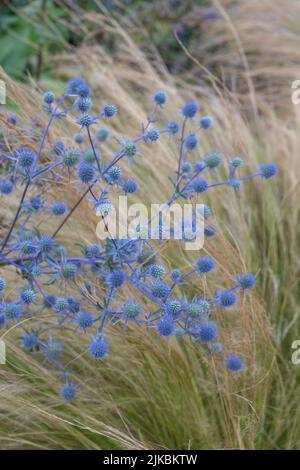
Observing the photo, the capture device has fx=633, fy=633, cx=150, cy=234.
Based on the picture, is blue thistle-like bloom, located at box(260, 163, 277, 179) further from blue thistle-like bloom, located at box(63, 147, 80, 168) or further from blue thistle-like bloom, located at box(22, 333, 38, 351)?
blue thistle-like bloom, located at box(22, 333, 38, 351)

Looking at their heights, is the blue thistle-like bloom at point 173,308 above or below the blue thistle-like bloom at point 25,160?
below

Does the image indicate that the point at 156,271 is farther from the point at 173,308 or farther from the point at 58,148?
the point at 58,148

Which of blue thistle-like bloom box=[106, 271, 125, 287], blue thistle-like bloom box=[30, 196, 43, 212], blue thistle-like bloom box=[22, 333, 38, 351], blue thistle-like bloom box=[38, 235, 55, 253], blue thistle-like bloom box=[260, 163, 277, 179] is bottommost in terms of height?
blue thistle-like bloom box=[22, 333, 38, 351]

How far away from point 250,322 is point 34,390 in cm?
48

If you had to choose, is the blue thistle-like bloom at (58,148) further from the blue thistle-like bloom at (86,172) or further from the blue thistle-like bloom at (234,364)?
the blue thistle-like bloom at (234,364)

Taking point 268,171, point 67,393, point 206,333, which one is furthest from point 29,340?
point 268,171

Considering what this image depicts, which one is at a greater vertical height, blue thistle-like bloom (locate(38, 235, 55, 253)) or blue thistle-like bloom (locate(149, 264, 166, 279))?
blue thistle-like bloom (locate(38, 235, 55, 253))

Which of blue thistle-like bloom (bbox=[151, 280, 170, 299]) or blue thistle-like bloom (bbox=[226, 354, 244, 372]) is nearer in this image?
blue thistle-like bloom (bbox=[151, 280, 170, 299])

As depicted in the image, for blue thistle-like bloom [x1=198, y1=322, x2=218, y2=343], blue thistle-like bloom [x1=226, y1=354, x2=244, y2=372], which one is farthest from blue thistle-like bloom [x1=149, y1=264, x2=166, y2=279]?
blue thistle-like bloom [x1=226, y1=354, x2=244, y2=372]

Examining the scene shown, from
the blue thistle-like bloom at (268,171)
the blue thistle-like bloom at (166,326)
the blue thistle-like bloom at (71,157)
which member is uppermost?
the blue thistle-like bloom at (268,171)

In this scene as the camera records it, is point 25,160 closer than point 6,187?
Yes

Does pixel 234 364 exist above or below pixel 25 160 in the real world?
below

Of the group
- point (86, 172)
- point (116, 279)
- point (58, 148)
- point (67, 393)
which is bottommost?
point (67, 393)

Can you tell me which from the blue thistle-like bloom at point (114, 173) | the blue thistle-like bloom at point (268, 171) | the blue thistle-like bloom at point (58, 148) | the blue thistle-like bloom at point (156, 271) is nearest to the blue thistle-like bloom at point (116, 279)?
the blue thistle-like bloom at point (156, 271)
